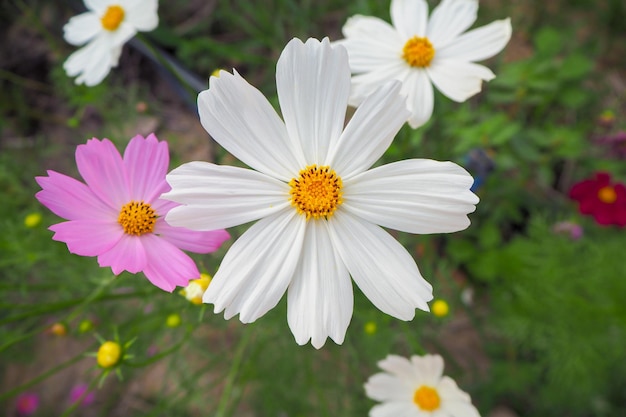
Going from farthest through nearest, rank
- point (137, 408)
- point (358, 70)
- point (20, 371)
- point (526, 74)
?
point (20, 371) < point (137, 408) < point (526, 74) < point (358, 70)

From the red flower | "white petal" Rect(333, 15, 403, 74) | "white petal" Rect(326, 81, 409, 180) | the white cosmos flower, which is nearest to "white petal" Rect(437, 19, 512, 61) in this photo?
the white cosmos flower

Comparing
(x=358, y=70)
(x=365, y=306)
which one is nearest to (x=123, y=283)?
(x=365, y=306)

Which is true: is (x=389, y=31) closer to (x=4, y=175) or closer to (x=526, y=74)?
(x=526, y=74)

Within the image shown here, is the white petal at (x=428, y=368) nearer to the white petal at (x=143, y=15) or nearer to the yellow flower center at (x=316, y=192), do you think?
the yellow flower center at (x=316, y=192)

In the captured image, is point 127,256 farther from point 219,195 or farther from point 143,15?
point 143,15

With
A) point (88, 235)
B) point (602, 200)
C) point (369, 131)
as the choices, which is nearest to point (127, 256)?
point (88, 235)
